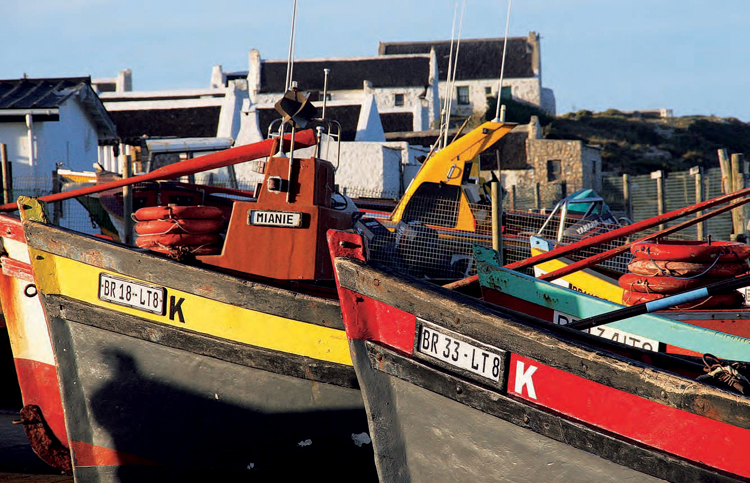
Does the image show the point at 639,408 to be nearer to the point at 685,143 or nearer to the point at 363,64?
the point at 363,64

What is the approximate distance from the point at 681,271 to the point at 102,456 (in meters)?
5.52

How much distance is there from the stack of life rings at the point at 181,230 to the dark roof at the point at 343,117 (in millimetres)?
27067

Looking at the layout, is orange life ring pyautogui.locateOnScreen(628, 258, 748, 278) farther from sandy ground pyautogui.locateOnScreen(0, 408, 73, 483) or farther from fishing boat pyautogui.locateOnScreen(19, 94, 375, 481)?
sandy ground pyautogui.locateOnScreen(0, 408, 73, 483)

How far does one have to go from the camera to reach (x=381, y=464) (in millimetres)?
4707

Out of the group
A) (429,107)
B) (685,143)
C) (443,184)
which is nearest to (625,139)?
(685,143)

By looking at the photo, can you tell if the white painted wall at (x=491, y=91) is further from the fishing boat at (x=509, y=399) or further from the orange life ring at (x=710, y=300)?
the fishing boat at (x=509, y=399)

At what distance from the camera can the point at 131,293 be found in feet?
19.7

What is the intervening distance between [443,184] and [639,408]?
34.6 feet

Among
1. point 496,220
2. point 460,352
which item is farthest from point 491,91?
point 460,352

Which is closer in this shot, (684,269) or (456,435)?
(456,435)

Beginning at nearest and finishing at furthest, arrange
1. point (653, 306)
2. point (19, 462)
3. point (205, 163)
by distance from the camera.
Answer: point (653, 306) < point (205, 163) < point (19, 462)

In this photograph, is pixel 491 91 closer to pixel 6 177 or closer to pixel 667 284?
pixel 6 177

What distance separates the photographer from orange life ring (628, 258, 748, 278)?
8.01 meters

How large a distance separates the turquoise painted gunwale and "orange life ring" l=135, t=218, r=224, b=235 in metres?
2.38
